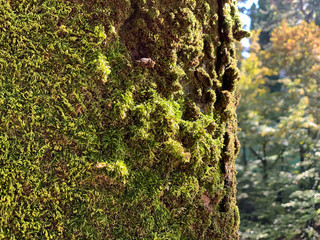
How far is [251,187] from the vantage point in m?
10.8

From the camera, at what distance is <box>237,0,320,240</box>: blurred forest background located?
294 inches

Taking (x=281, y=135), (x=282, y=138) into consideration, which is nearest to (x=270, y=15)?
(x=282, y=138)

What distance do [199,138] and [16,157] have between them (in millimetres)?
921

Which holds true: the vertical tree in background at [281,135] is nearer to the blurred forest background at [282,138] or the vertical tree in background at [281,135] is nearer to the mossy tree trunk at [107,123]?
the blurred forest background at [282,138]

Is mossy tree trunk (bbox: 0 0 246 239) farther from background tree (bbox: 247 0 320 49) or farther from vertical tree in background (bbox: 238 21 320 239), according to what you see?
background tree (bbox: 247 0 320 49)

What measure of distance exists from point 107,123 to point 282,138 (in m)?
8.89

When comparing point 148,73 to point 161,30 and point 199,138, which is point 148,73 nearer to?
point 161,30

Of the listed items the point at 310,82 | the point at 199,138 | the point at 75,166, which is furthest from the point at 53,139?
the point at 310,82

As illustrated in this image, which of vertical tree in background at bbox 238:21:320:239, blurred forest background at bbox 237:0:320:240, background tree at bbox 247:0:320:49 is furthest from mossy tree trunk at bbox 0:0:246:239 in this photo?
background tree at bbox 247:0:320:49

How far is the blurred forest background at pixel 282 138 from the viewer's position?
7.47 m

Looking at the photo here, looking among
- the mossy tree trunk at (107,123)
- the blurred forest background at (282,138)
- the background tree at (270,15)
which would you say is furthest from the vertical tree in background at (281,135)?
the background tree at (270,15)

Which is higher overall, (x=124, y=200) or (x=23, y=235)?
(x=124, y=200)

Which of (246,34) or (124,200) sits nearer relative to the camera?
(124,200)

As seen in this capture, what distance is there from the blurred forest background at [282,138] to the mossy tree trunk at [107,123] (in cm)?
530
